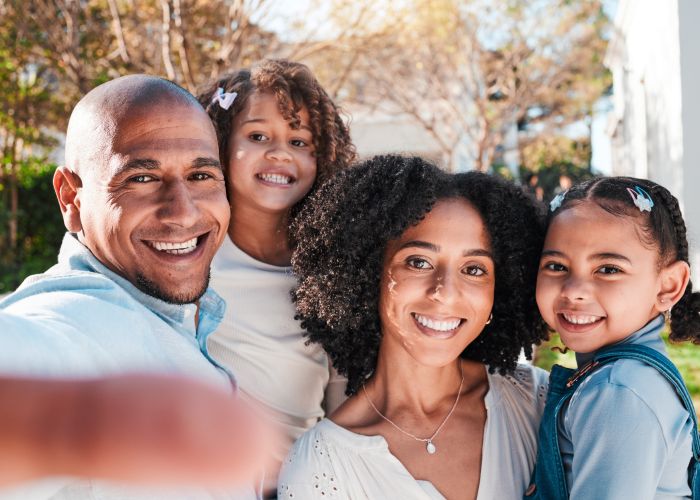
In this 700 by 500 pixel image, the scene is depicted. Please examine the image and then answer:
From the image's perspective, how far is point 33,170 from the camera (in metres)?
15.1

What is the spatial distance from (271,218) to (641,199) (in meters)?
1.63

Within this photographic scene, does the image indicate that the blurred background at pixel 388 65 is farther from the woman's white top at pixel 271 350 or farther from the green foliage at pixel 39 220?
the woman's white top at pixel 271 350

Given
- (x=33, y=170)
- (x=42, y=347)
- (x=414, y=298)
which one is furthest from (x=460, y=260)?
(x=33, y=170)

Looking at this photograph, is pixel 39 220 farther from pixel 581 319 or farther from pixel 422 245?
pixel 581 319

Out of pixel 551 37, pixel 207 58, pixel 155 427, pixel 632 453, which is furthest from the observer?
pixel 551 37

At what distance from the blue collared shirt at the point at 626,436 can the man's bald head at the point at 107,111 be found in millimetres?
1468

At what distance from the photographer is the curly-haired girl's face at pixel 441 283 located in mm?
2518

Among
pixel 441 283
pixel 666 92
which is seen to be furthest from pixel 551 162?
pixel 441 283

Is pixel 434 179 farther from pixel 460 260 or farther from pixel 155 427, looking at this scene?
pixel 155 427

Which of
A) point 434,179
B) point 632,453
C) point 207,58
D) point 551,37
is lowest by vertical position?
point 632,453

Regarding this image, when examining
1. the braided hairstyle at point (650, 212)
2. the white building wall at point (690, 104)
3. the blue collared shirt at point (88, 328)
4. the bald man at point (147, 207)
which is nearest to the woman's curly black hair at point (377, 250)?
the braided hairstyle at point (650, 212)

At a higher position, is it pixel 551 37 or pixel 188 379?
pixel 551 37

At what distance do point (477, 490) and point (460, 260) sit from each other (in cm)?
77

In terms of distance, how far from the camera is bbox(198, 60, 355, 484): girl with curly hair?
3.07m
